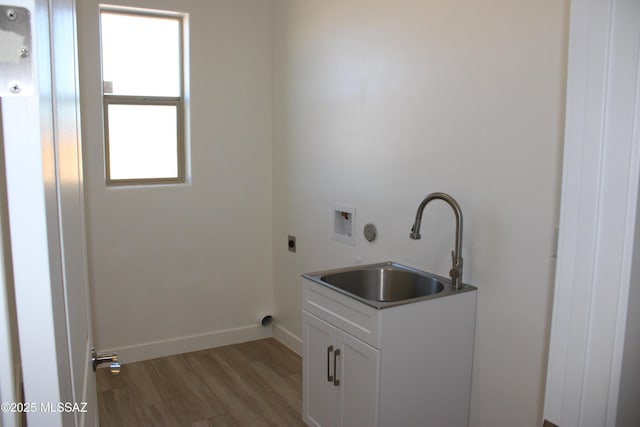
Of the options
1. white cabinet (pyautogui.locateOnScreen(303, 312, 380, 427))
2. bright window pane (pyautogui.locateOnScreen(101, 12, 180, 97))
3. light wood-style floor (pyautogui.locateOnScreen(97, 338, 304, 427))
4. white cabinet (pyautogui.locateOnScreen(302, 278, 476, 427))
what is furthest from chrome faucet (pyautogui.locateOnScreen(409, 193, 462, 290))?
bright window pane (pyautogui.locateOnScreen(101, 12, 180, 97))

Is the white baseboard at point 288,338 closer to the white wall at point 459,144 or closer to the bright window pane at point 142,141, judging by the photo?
the white wall at point 459,144

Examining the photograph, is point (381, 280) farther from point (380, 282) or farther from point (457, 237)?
point (457, 237)

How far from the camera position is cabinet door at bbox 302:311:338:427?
255 centimetres

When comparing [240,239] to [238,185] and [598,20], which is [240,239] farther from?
[598,20]

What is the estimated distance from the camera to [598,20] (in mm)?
1366

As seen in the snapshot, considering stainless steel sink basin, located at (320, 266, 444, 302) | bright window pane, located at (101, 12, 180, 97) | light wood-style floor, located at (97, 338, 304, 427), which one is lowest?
light wood-style floor, located at (97, 338, 304, 427)

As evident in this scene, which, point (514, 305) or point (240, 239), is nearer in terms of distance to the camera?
point (514, 305)

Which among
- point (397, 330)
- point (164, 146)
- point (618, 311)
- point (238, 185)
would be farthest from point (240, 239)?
point (618, 311)

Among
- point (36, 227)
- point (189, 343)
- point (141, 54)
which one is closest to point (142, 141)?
point (141, 54)

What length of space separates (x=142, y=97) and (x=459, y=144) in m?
2.38

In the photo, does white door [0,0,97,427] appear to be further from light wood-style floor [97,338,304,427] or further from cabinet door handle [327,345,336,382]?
light wood-style floor [97,338,304,427]

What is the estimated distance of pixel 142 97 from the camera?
148 inches

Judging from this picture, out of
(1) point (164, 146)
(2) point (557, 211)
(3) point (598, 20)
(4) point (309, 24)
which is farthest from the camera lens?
(1) point (164, 146)

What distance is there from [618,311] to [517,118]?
99 cm
